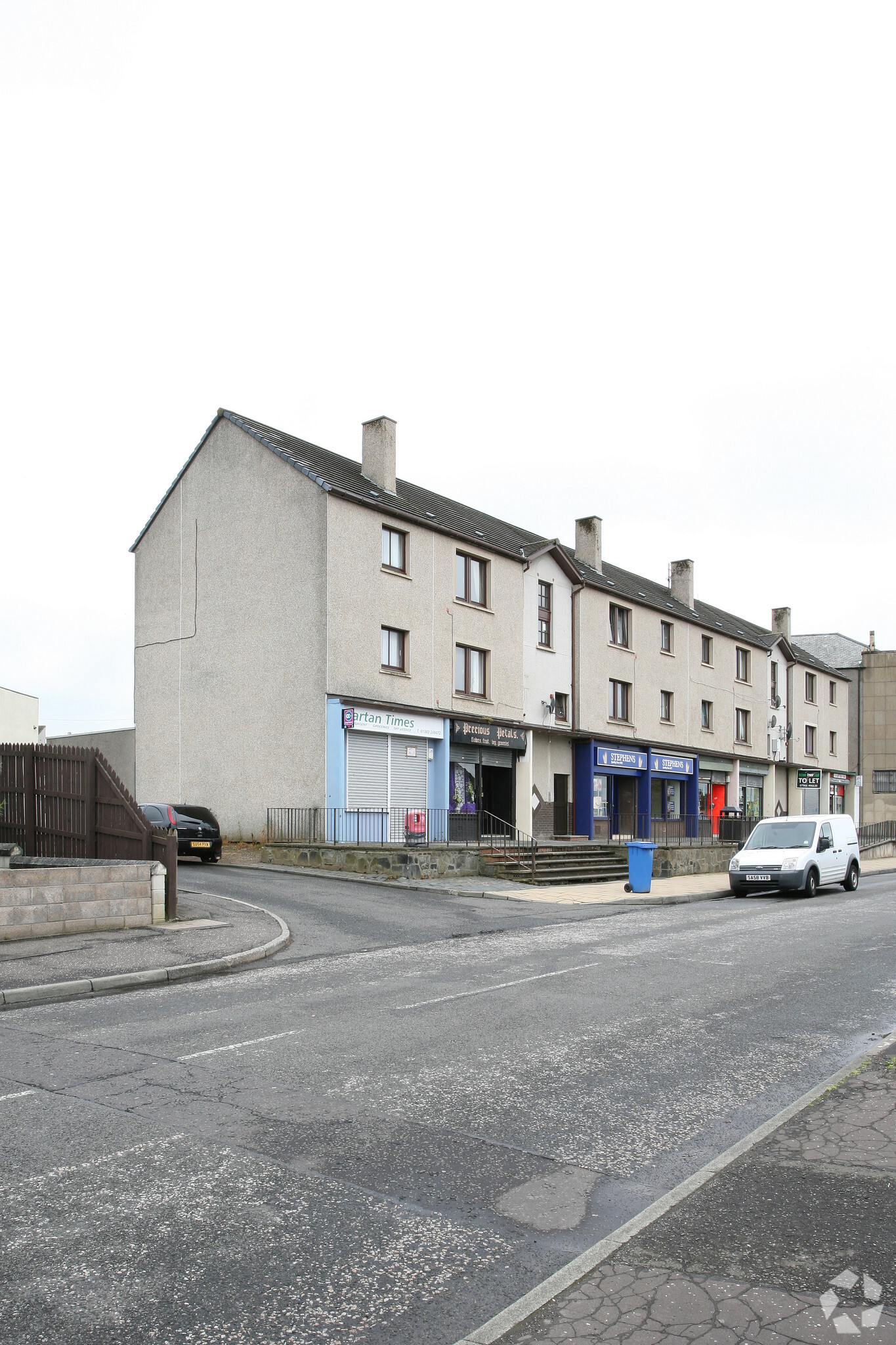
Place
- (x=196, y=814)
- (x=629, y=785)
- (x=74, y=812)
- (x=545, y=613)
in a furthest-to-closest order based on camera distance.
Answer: (x=629, y=785)
(x=545, y=613)
(x=196, y=814)
(x=74, y=812)

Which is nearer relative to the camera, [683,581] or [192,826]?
[192,826]

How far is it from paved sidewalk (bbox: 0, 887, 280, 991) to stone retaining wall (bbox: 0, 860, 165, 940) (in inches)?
6.6

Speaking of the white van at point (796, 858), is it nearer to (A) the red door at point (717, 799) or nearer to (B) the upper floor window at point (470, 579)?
(B) the upper floor window at point (470, 579)

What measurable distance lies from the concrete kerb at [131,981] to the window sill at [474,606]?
59.5 feet

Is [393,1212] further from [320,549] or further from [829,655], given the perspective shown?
[829,655]

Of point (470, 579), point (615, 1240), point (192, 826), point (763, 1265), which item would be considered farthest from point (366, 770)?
point (763, 1265)

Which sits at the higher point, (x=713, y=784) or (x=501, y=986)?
(x=713, y=784)

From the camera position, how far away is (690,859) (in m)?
29.2

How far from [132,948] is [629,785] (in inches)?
1133

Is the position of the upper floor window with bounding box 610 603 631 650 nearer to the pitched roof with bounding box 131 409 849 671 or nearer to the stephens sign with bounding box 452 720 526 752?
the pitched roof with bounding box 131 409 849 671

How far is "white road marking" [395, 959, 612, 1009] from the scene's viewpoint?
9.08 metres

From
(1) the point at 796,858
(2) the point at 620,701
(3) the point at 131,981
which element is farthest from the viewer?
(2) the point at 620,701

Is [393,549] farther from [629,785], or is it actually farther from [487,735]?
[629,785]

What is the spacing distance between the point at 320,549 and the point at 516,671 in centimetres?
864
